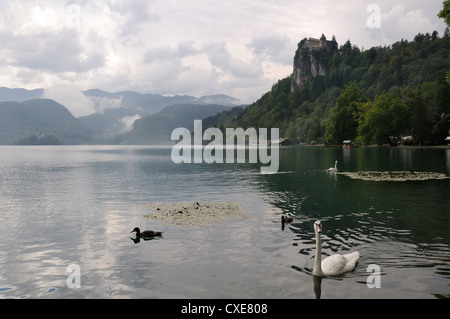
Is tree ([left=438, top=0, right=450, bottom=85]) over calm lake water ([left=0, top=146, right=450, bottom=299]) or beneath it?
over

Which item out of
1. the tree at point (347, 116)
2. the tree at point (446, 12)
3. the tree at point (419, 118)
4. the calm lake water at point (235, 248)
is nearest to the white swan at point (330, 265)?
the calm lake water at point (235, 248)

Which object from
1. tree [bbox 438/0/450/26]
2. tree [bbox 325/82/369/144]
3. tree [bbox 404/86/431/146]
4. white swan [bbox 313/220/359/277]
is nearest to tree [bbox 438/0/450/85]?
tree [bbox 438/0/450/26]

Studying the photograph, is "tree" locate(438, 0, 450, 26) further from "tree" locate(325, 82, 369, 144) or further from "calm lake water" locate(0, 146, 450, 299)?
"tree" locate(325, 82, 369, 144)

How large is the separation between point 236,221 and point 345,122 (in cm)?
16420

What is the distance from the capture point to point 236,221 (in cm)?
2727

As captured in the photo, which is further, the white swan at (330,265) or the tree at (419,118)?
the tree at (419,118)

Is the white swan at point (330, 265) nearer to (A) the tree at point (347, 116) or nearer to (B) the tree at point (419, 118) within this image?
(B) the tree at point (419, 118)

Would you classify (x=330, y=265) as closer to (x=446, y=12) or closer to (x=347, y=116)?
(x=446, y=12)

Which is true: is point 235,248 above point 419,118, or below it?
below

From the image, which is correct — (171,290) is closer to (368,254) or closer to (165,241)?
(165,241)

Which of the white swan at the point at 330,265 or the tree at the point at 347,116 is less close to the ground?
the tree at the point at 347,116

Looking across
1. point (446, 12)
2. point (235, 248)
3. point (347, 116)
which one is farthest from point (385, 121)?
point (235, 248)
